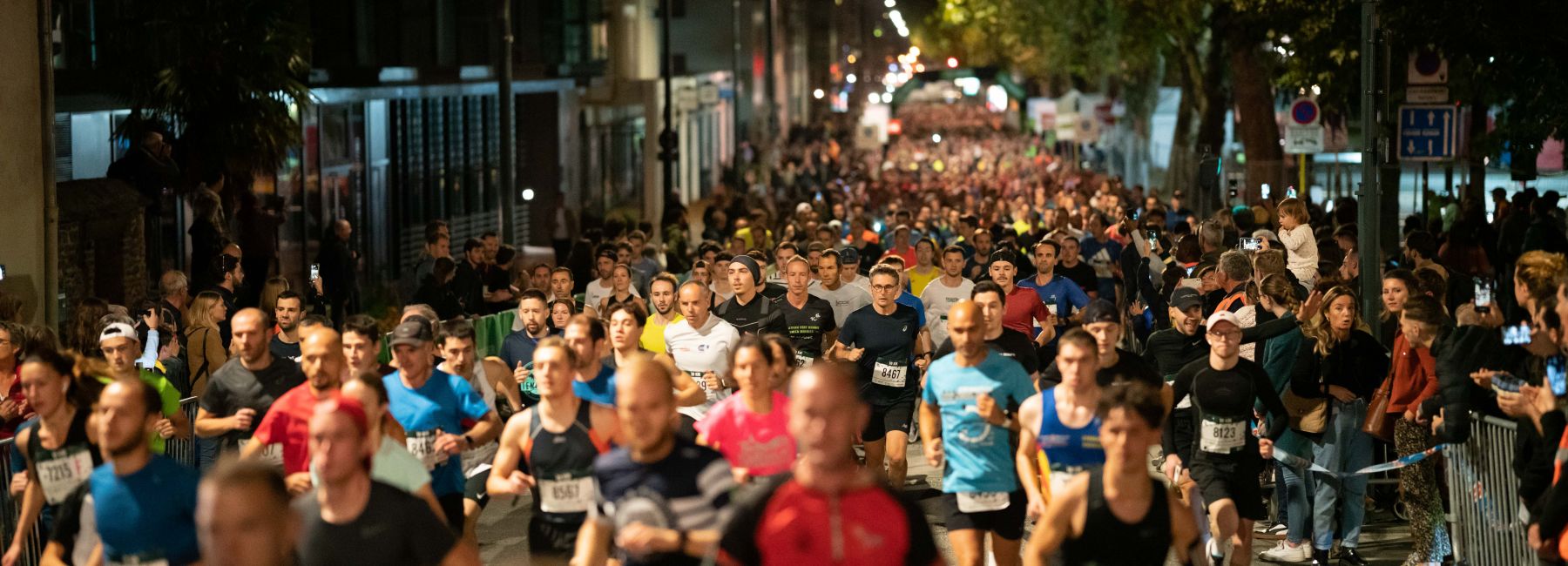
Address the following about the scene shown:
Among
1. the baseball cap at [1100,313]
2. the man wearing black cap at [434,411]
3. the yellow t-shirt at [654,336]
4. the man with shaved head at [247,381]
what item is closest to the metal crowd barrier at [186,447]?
the man with shaved head at [247,381]

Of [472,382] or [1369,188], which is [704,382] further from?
[1369,188]

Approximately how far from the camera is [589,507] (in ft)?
26.6

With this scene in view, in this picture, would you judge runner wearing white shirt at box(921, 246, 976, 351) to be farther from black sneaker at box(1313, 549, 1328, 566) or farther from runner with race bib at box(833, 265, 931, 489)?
black sneaker at box(1313, 549, 1328, 566)

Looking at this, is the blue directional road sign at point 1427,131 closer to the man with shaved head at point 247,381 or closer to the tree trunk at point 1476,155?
the tree trunk at point 1476,155

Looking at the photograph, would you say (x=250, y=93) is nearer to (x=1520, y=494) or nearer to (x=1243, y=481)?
(x=1243, y=481)

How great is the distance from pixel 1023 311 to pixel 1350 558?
11.1ft

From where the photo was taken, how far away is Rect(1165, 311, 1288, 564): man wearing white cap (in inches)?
400

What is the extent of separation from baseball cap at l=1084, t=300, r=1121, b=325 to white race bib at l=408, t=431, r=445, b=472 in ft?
10.3

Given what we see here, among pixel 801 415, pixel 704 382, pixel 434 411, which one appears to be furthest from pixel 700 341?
pixel 801 415

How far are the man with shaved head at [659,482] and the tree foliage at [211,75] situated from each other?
14.4m

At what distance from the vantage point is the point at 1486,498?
9789mm

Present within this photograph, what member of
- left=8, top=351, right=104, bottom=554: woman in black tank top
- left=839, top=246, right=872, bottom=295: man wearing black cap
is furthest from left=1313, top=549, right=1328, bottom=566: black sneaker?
left=8, top=351, right=104, bottom=554: woman in black tank top

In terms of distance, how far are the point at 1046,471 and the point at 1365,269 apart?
8.57m

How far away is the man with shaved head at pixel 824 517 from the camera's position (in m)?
5.87
